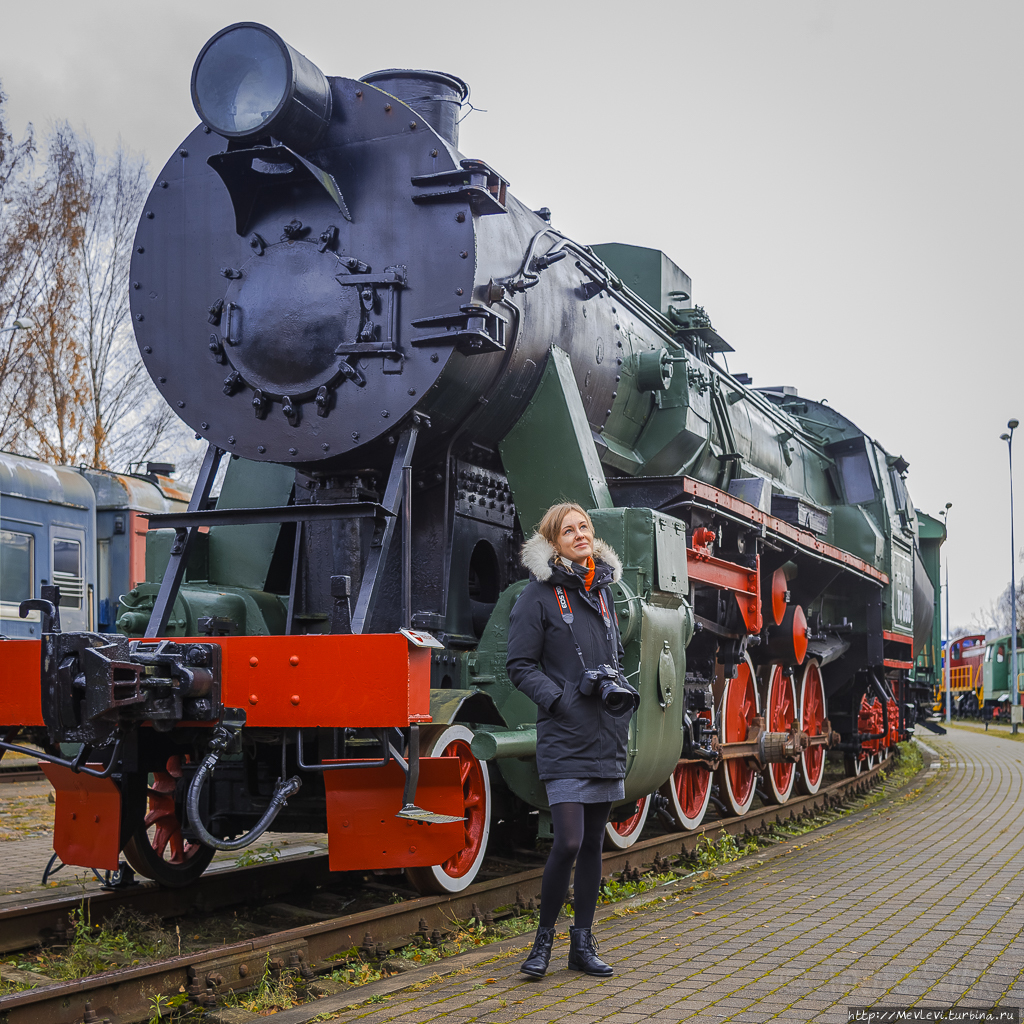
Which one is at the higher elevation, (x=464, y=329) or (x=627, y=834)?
(x=464, y=329)

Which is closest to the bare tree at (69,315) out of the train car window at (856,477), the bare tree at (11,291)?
the bare tree at (11,291)

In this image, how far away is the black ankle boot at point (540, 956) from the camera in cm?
392

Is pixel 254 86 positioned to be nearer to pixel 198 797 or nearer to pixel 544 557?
pixel 544 557

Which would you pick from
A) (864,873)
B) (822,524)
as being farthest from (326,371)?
(822,524)

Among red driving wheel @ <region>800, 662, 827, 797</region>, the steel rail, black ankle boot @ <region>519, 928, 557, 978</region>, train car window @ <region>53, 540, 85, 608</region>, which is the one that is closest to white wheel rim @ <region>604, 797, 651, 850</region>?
the steel rail

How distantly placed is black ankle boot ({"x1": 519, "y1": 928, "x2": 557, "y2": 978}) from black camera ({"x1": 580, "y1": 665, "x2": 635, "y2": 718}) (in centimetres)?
80

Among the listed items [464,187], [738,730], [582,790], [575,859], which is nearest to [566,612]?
[582,790]

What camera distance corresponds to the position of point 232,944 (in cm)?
428

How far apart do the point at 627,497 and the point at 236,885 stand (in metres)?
2.73

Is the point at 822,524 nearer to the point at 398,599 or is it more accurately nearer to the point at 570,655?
the point at 398,599

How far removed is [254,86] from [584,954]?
362 cm

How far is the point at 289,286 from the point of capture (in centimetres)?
498

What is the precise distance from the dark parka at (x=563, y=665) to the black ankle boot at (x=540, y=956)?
21.0 inches

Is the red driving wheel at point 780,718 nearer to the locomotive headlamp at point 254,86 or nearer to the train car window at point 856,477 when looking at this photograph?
the train car window at point 856,477
